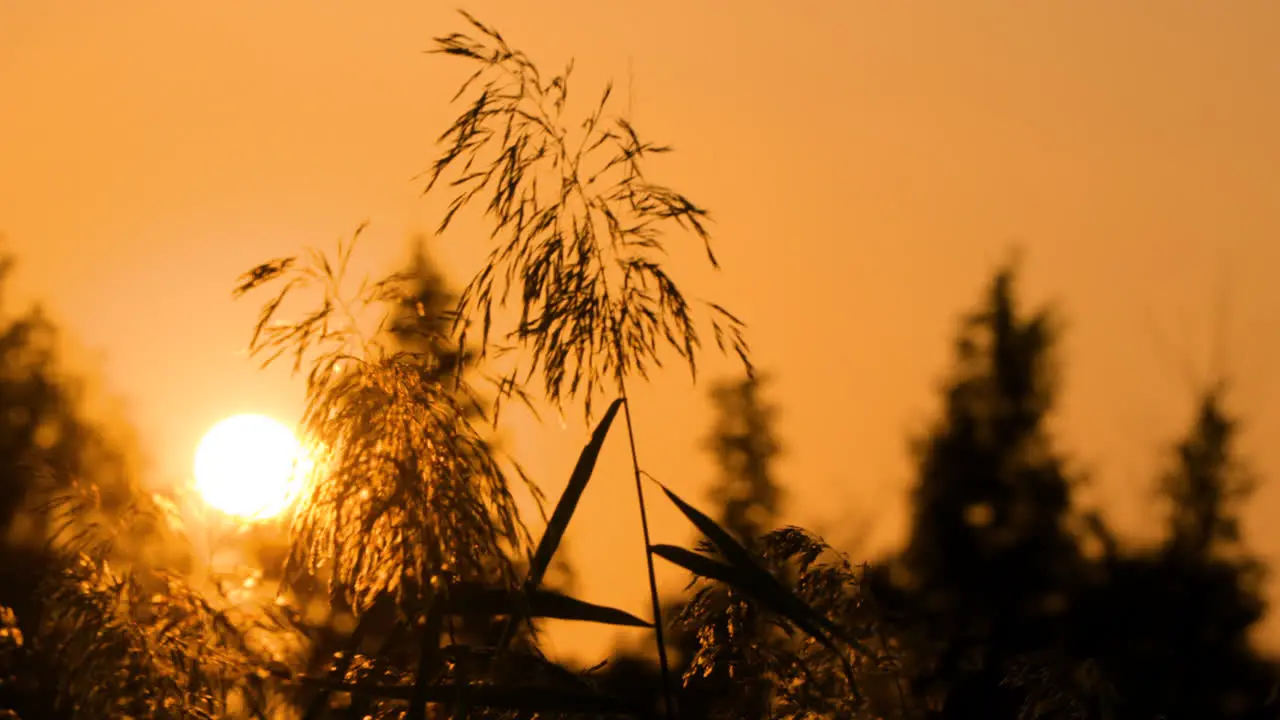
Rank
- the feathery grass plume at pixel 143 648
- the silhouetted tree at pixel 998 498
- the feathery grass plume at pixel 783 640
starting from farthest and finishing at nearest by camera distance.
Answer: the silhouetted tree at pixel 998 498
the feathery grass plume at pixel 143 648
the feathery grass plume at pixel 783 640

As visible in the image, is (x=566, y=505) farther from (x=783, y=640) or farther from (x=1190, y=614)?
(x=1190, y=614)

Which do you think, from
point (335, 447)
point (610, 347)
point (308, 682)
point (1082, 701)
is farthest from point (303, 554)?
point (1082, 701)

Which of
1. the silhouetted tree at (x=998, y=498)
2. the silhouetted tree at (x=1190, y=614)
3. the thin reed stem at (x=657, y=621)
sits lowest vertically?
the thin reed stem at (x=657, y=621)

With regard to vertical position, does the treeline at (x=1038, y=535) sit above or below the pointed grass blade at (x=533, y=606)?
above

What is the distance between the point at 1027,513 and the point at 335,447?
1207 inches

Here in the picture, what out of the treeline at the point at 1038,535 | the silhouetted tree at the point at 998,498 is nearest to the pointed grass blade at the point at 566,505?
the treeline at the point at 1038,535

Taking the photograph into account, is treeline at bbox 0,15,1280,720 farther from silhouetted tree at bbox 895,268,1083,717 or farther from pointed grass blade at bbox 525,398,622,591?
silhouetted tree at bbox 895,268,1083,717

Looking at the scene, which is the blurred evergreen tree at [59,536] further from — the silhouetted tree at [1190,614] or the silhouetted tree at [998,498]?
the silhouetted tree at [998,498]

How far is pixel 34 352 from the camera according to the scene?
97.7 ft

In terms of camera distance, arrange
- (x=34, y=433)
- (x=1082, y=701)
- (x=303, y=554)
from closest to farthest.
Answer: (x=303, y=554) < (x=1082, y=701) < (x=34, y=433)

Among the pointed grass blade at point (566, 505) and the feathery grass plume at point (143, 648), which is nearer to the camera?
the pointed grass blade at point (566, 505)

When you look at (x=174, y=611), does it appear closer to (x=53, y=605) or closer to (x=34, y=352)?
(x=53, y=605)

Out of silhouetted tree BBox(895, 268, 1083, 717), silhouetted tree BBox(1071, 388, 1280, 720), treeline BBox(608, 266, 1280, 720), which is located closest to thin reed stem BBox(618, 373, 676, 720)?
treeline BBox(608, 266, 1280, 720)

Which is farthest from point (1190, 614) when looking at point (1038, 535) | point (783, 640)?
point (783, 640)
